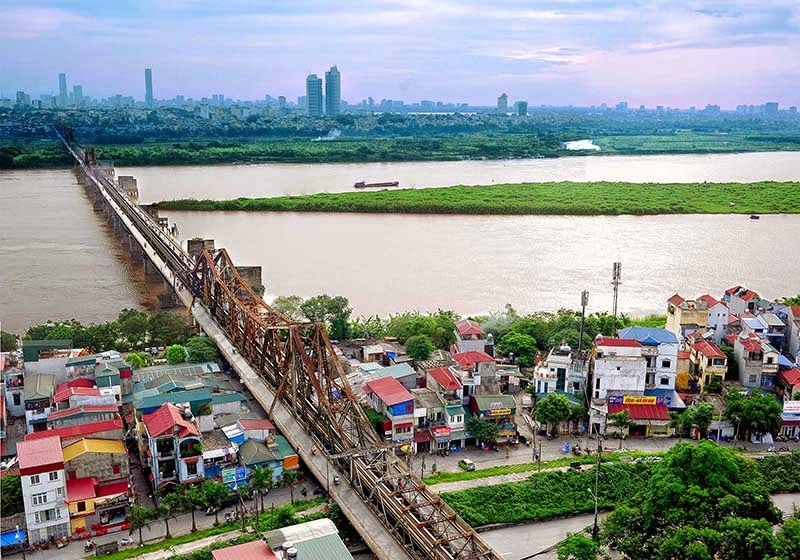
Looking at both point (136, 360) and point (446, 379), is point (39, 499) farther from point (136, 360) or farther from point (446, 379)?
point (446, 379)

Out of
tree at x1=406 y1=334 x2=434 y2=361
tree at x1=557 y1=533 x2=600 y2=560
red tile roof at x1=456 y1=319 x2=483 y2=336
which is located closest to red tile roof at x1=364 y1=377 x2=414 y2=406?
tree at x1=406 y1=334 x2=434 y2=361

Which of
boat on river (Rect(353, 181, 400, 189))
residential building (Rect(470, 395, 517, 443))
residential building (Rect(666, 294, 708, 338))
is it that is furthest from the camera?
boat on river (Rect(353, 181, 400, 189))

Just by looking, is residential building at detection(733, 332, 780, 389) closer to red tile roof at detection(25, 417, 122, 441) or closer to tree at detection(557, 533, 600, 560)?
tree at detection(557, 533, 600, 560)

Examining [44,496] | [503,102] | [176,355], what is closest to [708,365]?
[176,355]

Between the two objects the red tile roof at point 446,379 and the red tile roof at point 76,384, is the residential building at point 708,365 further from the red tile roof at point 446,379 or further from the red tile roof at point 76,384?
the red tile roof at point 76,384

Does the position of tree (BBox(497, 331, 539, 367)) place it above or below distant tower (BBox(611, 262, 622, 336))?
below

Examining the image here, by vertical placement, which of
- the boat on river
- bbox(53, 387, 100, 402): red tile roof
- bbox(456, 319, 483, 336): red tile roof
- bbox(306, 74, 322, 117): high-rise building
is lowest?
bbox(53, 387, 100, 402): red tile roof
